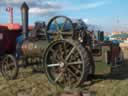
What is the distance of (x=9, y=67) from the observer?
11.6 meters

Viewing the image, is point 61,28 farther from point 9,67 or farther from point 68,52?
point 9,67

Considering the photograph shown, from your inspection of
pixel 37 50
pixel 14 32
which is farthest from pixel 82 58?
pixel 14 32

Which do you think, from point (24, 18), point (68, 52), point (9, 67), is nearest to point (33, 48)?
point (9, 67)

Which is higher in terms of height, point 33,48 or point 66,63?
point 33,48

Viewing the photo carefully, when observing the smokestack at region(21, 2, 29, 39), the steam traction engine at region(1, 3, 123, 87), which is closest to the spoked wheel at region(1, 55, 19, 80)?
the steam traction engine at region(1, 3, 123, 87)

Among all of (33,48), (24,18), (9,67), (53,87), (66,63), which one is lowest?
(53,87)

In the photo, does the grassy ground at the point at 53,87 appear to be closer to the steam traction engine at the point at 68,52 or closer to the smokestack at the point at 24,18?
the steam traction engine at the point at 68,52

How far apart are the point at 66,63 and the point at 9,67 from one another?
3243 millimetres

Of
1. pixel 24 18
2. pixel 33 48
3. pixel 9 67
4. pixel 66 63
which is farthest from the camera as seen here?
pixel 24 18

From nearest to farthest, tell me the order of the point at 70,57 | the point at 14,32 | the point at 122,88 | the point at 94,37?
the point at 122,88 < the point at 70,57 < the point at 94,37 < the point at 14,32

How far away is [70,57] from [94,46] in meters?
1.00

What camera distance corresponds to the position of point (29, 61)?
39.8ft

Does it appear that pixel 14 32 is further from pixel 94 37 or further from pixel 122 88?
pixel 122 88

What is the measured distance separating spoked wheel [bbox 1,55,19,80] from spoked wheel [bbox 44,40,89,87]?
2063 millimetres
